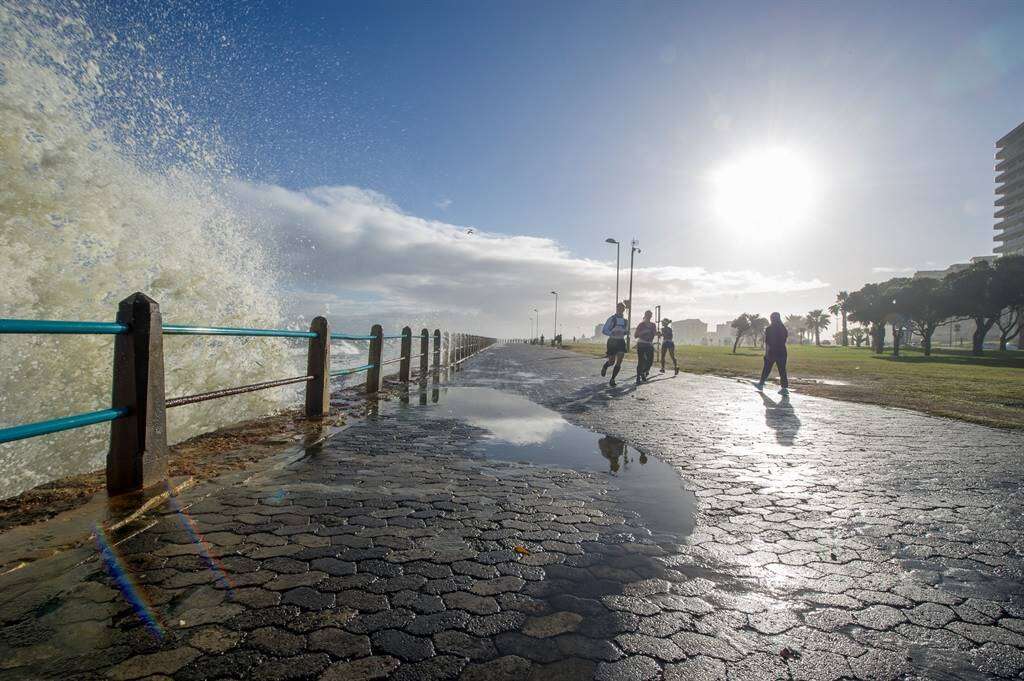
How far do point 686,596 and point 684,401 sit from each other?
8.45 m

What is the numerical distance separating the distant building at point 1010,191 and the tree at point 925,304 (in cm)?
11416

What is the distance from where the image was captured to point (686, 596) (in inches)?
90.5

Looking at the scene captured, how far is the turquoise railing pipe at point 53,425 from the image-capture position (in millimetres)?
2535

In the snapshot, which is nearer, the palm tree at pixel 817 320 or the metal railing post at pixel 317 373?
the metal railing post at pixel 317 373

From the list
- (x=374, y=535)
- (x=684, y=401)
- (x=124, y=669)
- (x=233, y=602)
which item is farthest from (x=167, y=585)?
(x=684, y=401)

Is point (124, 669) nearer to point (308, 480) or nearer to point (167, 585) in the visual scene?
point (167, 585)

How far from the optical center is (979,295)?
49.2 meters

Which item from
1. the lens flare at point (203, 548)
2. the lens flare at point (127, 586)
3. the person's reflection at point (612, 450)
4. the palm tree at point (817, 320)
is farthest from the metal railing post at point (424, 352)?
the palm tree at point (817, 320)

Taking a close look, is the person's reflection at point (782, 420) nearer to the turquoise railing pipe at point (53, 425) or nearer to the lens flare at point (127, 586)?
the lens flare at point (127, 586)

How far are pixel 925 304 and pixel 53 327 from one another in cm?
6861

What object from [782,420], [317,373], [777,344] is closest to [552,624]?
[317,373]

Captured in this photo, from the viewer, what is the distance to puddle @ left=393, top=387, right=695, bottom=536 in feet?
11.9

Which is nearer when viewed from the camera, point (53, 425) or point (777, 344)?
point (53, 425)

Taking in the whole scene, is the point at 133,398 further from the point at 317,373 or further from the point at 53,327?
the point at 317,373
